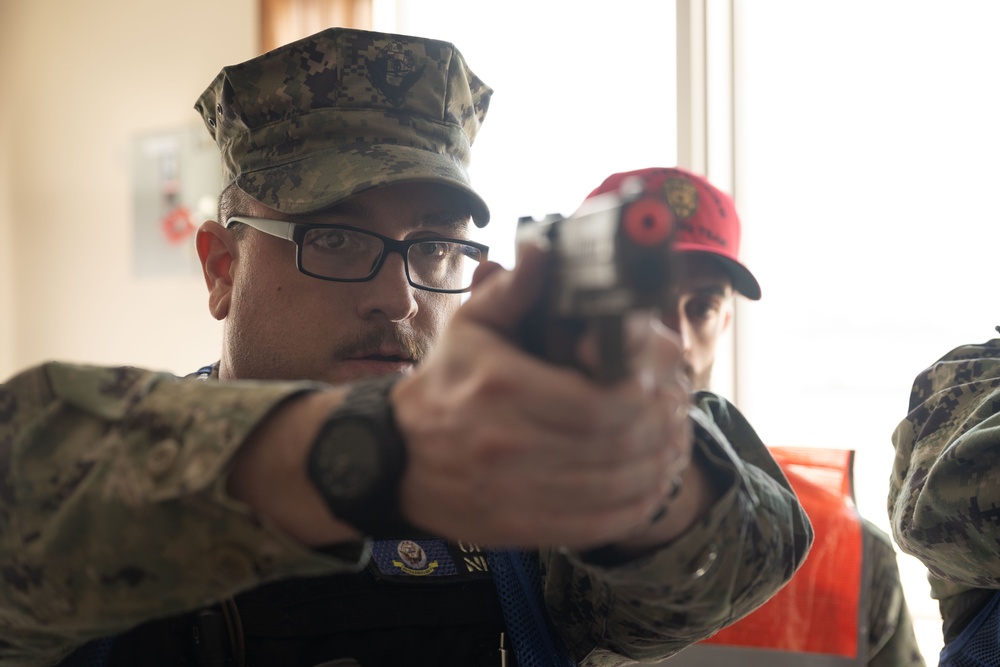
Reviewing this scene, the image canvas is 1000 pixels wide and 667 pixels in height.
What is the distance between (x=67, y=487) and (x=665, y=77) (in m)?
2.43

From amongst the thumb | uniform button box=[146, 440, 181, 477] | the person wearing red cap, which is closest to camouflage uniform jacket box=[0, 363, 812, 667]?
uniform button box=[146, 440, 181, 477]

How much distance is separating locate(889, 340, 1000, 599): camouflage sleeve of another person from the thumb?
791 mm

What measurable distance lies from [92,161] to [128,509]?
3.66 metres

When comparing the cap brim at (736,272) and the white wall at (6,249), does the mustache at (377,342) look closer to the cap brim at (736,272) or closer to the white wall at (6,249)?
the cap brim at (736,272)

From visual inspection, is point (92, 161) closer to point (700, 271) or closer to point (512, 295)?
point (700, 271)

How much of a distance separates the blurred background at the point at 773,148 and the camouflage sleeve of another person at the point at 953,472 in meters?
1.21

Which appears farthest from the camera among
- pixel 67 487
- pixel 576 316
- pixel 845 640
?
pixel 845 640

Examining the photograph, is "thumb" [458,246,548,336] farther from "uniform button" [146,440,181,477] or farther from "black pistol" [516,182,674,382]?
"uniform button" [146,440,181,477]

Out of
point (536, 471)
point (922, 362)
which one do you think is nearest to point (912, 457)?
point (536, 471)

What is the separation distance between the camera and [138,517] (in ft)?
1.98

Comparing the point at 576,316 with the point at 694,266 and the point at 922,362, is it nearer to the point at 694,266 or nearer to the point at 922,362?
the point at 694,266

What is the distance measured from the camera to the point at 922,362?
248cm

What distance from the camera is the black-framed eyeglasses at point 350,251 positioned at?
120cm

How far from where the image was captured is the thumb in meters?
0.51
